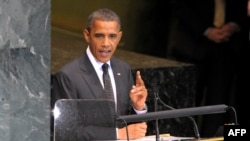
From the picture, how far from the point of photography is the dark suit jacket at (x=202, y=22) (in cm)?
607

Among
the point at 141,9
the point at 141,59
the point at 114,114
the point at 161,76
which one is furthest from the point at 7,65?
the point at 141,9

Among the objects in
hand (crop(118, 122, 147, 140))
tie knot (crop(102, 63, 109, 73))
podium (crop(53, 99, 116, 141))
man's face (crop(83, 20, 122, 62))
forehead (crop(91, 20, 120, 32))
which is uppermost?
forehead (crop(91, 20, 120, 32))

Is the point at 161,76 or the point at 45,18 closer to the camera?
the point at 45,18

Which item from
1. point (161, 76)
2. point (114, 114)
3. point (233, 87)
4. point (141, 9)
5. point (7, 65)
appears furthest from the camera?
point (141, 9)

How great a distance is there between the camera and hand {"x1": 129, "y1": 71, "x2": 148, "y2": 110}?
13.1 ft

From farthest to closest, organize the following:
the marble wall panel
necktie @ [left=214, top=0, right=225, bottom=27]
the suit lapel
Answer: necktie @ [left=214, top=0, right=225, bottom=27], the marble wall panel, the suit lapel

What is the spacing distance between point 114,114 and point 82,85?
0.69 metres

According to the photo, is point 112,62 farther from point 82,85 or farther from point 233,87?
point 233,87

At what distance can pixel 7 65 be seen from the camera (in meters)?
4.42

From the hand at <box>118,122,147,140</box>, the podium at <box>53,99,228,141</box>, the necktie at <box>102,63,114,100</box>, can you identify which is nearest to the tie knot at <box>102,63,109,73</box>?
the necktie at <box>102,63,114,100</box>

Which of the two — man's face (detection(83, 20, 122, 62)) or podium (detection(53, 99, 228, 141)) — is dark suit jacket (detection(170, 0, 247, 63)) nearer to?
man's face (detection(83, 20, 122, 62))

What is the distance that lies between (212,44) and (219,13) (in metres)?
0.25

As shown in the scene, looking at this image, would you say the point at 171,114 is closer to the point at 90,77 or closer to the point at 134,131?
the point at 134,131

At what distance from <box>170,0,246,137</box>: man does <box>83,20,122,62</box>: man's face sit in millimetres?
2007
